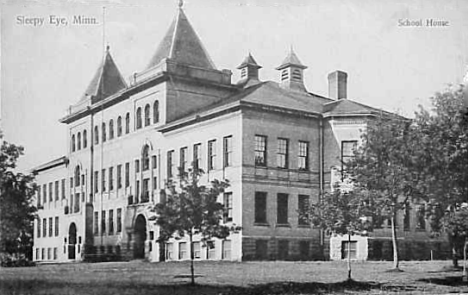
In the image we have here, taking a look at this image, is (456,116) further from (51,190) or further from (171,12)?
(51,190)

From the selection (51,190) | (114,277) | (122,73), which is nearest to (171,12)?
(122,73)

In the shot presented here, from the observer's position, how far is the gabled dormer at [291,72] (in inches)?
341

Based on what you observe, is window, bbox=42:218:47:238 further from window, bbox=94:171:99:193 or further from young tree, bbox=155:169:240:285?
young tree, bbox=155:169:240:285

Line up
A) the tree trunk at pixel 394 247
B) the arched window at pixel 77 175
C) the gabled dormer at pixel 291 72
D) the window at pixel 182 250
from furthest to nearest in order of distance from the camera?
the tree trunk at pixel 394 247 → the gabled dormer at pixel 291 72 → the arched window at pixel 77 175 → the window at pixel 182 250

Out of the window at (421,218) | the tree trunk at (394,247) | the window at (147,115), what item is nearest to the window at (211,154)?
the window at (147,115)

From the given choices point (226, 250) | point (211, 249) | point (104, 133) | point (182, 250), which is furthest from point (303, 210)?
point (104, 133)

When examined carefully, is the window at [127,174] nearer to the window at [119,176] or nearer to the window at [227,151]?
the window at [119,176]

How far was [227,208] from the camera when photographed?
8391 mm

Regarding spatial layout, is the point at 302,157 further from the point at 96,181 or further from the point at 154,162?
the point at 96,181

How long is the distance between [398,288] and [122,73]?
3.68 m

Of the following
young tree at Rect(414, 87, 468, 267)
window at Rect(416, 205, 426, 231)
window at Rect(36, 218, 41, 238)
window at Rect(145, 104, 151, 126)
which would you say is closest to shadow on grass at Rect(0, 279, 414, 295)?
window at Rect(36, 218, 41, 238)

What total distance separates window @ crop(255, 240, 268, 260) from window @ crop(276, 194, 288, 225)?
0.29m

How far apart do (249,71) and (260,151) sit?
0.85 meters

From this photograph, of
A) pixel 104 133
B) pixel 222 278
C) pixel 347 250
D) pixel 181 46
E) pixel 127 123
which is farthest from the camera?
pixel 347 250
